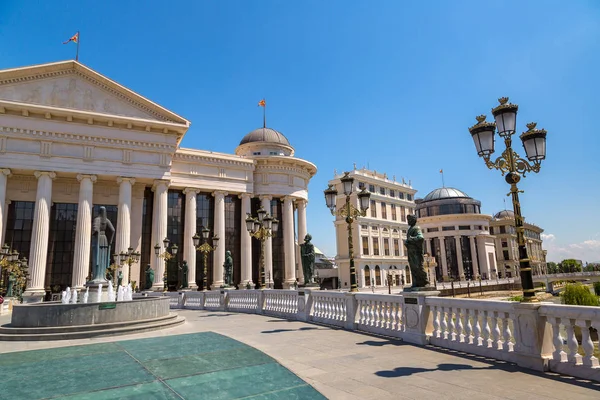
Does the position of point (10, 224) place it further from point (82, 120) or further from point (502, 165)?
point (502, 165)

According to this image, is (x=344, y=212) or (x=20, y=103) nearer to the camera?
(x=344, y=212)

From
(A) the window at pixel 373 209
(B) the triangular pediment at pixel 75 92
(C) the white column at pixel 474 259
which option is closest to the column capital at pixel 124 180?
(B) the triangular pediment at pixel 75 92

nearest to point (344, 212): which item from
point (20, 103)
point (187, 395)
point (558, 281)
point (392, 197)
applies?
point (187, 395)

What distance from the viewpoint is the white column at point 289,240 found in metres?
44.9

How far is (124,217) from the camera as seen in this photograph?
33312 mm

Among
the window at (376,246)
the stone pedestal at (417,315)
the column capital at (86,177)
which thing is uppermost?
the column capital at (86,177)

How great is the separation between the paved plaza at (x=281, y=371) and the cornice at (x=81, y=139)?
27.1m

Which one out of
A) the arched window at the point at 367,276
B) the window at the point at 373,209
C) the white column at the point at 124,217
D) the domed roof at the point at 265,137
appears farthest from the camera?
the window at the point at 373,209

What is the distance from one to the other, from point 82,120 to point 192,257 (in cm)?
1642

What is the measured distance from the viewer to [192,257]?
3809 cm

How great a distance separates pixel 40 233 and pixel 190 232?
12.8 m

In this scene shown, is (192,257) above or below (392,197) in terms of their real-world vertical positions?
below

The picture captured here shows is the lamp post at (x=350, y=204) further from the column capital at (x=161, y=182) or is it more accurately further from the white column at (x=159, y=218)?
the column capital at (x=161, y=182)

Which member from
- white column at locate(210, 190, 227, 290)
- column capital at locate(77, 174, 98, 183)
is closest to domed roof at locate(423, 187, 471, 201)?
white column at locate(210, 190, 227, 290)
